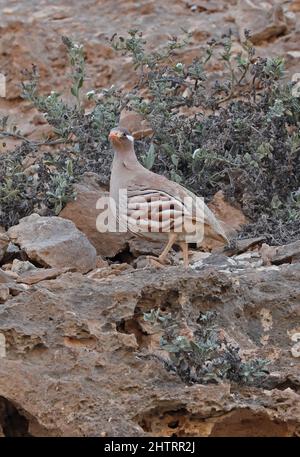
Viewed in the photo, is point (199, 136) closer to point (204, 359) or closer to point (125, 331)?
point (125, 331)

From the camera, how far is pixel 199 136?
34.3 ft

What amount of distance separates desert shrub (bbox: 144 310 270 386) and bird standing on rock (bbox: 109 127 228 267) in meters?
1.90

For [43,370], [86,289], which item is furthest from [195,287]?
[43,370]

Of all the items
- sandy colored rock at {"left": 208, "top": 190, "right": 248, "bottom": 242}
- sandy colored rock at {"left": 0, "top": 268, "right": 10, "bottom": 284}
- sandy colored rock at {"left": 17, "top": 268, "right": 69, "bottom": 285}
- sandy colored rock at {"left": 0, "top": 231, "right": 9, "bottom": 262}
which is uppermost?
sandy colored rock at {"left": 0, "top": 268, "right": 10, "bottom": 284}

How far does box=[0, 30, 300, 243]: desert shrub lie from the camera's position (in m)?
9.88

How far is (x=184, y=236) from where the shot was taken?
8.37 m

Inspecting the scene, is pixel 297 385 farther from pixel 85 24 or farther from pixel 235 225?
pixel 85 24

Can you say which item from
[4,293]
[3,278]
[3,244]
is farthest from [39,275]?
[3,244]

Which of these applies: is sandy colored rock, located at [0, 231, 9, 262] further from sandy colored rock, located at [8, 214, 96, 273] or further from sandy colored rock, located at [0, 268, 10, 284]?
sandy colored rock, located at [0, 268, 10, 284]

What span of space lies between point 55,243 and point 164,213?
722mm

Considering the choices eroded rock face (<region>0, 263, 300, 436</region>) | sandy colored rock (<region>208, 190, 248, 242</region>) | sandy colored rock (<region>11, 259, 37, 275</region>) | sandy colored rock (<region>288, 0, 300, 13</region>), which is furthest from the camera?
sandy colored rock (<region>288, 0, 300, 13</region>)

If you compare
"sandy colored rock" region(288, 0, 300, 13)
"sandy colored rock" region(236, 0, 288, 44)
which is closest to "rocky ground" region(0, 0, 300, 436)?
"sandy colored rock" region(236, 0, 288, 44)

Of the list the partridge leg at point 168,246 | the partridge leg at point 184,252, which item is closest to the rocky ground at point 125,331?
the partridge leg at point 184,252

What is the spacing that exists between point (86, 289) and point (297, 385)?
118cm
